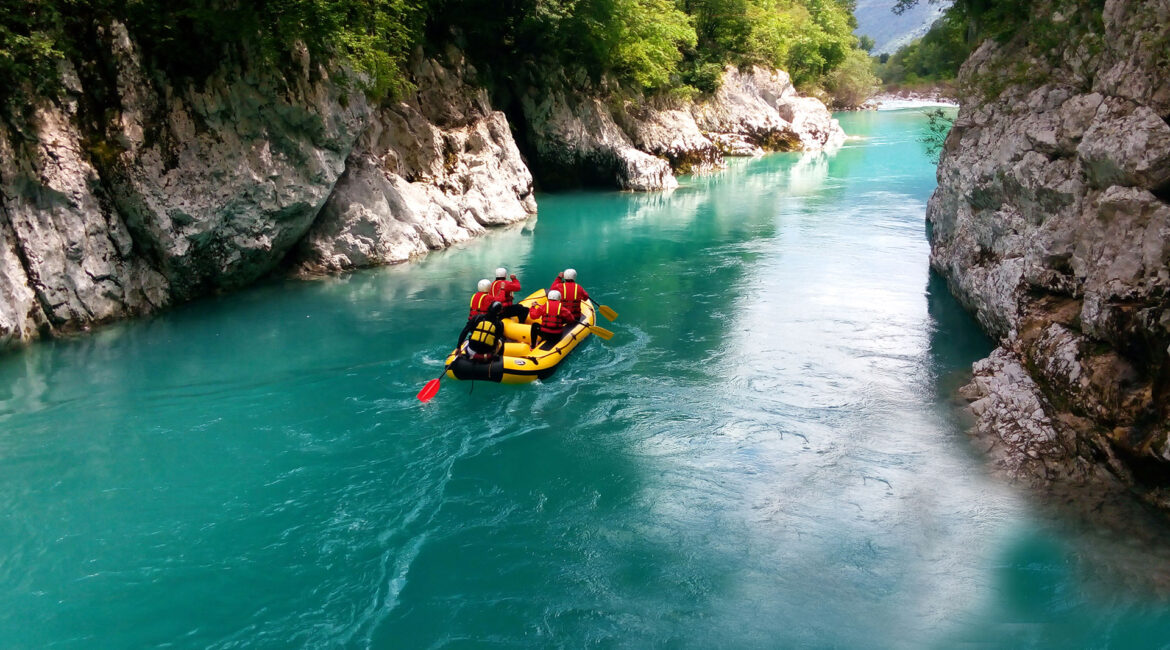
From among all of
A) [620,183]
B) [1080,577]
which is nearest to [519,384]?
[1080,577]

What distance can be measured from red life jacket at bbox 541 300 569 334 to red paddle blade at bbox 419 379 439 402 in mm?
1974

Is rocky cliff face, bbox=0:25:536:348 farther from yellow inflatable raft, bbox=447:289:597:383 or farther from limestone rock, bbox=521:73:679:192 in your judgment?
limestone rock, bbox=521:73:679:192

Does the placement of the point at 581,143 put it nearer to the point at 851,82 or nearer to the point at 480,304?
the point at 480,304

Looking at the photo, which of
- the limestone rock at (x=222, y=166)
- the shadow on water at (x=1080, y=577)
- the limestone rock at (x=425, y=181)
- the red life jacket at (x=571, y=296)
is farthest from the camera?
the limestone rock at (x=425, y=181)

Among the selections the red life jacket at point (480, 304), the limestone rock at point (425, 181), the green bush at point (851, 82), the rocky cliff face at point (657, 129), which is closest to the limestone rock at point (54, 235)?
the limestone rock at point (425, 181)

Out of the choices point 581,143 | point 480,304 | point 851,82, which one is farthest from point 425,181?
point 851,82

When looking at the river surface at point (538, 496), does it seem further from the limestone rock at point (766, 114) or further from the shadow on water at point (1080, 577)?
the limestone rock at point (766, 114)

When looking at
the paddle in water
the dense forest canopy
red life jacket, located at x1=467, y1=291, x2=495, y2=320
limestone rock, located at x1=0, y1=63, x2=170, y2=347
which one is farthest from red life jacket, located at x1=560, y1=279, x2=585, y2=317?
limestone rock, located at x1=0, y1=63, x2=170, y2=347

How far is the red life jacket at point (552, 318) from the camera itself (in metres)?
11.4

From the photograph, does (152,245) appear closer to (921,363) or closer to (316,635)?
(316,635)

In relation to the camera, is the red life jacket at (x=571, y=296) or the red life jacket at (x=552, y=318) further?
the red life jacket at (x=571, y=296)

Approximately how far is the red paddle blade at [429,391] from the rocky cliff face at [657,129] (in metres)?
19.0

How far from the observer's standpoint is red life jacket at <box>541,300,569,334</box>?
11.4 metres

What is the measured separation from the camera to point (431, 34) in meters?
23.8
